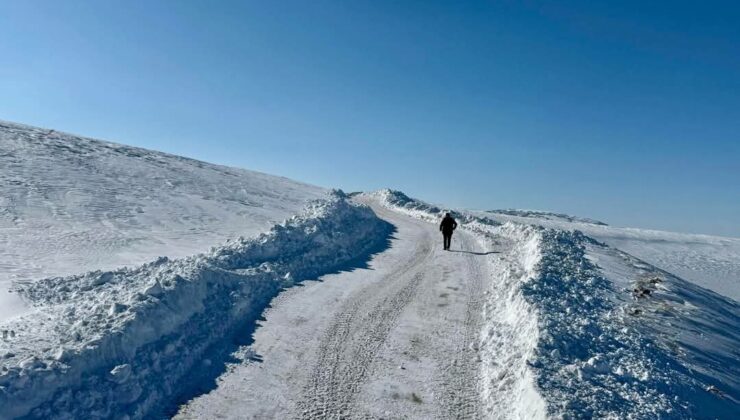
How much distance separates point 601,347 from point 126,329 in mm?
10201

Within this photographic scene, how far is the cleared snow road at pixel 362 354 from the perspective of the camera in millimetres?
8984

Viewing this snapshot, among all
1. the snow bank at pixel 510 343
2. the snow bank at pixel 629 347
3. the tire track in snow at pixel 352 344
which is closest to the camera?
the snow bank at pixel 629 347

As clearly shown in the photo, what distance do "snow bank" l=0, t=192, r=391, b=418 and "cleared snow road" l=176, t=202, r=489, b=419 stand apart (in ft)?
3.02

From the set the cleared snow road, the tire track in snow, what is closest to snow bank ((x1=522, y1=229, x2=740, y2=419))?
the cleared snow road

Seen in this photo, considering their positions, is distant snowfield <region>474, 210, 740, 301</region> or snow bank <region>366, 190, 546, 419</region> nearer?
snow bank <region>366, 190, 546, 419</region>

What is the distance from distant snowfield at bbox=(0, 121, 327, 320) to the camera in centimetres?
1565

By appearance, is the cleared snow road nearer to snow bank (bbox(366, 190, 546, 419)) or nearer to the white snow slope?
the white snow slope

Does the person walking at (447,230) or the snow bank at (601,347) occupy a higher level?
the person walking at (447,230)

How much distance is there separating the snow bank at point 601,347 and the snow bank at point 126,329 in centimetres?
649

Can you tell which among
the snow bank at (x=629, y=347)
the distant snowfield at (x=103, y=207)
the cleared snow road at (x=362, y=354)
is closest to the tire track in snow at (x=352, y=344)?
the cleared snow road at (x=362, y=354)

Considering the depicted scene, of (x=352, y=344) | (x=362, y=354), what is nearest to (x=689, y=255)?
(x=352, y=344)

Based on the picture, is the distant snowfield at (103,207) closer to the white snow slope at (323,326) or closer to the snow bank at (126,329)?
the white snow slope at (323,326)

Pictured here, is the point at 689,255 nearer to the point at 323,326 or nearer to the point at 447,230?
the point at 447,230

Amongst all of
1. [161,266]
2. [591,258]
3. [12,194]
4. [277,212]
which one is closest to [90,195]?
[12,194]
